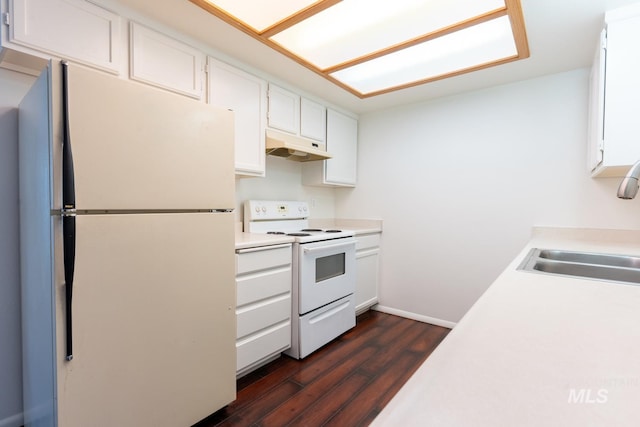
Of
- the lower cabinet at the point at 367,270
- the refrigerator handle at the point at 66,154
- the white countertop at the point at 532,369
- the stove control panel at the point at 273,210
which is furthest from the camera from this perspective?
the lower cabinet at the point at 367,270

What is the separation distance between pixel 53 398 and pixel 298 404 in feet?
3.68

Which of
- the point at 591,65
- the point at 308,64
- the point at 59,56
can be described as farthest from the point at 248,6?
the point at 591,65

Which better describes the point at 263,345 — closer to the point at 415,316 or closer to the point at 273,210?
the point at 273,210

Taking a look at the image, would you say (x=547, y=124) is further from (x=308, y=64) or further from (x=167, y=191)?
(x=167, y=191)

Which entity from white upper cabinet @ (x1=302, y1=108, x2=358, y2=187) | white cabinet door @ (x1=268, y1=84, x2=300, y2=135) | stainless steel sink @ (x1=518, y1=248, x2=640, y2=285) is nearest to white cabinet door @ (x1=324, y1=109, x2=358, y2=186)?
white upper cabinet @ (x1=302, y1=108, x2=358, y2=187)

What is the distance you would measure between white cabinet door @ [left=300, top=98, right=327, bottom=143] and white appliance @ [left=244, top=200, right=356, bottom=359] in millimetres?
667

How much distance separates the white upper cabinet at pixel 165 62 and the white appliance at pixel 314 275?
39.9 inches

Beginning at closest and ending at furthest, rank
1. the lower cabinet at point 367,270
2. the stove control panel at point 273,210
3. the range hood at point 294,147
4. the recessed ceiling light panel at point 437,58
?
1. the recessed ceiling light panel at point 437,58
2. the range hood at point 294,147
3. the stove control panel at point 273,210
4. the lower cabinet at point 367,270

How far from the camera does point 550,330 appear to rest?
25.5 inches

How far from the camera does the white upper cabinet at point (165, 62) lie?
5.45ft

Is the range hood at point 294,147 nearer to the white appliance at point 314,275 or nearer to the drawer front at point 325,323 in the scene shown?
the white appliance at point 314,275

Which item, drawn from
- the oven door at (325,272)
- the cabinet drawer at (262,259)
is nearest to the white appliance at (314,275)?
the oven door at (325,272)

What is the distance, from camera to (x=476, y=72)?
2.29m

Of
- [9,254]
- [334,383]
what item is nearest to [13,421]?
[9,254]
